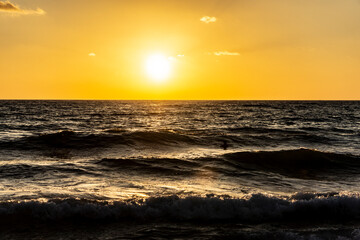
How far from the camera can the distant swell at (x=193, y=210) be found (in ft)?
25.2

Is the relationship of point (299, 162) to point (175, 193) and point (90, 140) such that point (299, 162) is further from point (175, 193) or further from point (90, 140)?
point (90, 140)

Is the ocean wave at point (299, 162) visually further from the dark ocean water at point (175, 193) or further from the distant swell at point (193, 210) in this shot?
the distant swell at point (193, 210)

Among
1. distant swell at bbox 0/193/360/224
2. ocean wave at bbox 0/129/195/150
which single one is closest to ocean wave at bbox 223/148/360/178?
distant swell at bbox 0/193/360/224

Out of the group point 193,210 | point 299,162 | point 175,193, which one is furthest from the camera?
point 299,162

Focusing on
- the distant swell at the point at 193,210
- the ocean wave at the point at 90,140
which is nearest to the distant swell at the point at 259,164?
the distant swell at the point at 193,210

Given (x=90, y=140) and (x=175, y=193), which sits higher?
(x=90, y=140)

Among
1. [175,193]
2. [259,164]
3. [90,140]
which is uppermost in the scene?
[90,140]

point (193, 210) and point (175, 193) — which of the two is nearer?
point (193, 210)

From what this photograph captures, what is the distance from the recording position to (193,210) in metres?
8.02

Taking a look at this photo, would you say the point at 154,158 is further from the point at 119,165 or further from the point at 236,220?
the point at 236,220

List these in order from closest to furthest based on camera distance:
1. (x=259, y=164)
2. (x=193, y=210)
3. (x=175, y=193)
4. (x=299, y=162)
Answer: (x=193, y=210), (x=175, y=193), (x=259, y=164), (x=299, y=162)

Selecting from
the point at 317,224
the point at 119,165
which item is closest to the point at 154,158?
the point at 119,165

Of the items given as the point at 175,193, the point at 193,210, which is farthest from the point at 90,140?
the point at 193,210

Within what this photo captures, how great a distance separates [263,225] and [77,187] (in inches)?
242
